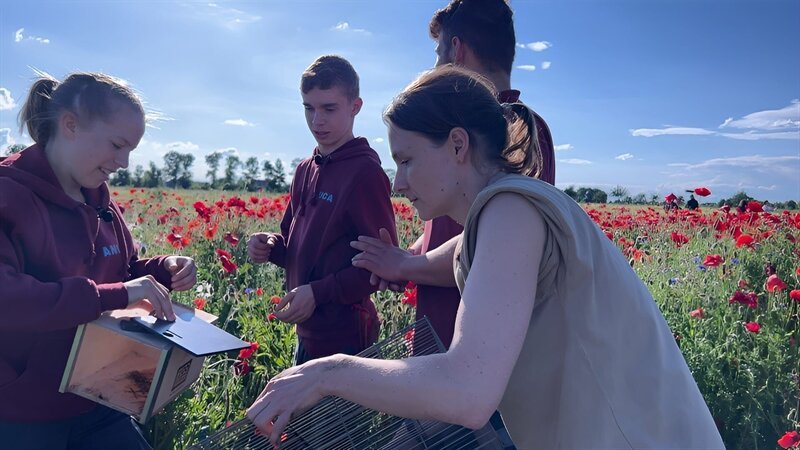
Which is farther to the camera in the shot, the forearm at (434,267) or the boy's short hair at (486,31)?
the boy's short hair at (486,31)

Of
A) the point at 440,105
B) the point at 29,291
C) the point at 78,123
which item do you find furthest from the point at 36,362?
the point at 440,105

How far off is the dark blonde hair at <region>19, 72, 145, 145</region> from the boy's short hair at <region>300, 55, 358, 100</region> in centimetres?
82

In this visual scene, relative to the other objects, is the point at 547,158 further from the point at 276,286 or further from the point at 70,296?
the point at 276,286

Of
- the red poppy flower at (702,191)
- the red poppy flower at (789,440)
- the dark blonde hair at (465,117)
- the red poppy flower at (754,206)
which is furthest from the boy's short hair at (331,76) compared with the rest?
the red poppy flower at (702,191)

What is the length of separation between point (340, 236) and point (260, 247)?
0.42 meters

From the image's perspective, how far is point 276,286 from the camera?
4.76m

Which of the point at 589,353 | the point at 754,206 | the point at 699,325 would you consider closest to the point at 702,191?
the point at 754,206

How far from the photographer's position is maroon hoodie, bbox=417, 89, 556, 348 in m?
2.12

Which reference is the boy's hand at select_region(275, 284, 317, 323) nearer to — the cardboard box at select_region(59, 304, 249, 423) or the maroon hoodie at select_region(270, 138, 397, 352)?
the maroon hoodie at select_region(270, 138, 397, 352)

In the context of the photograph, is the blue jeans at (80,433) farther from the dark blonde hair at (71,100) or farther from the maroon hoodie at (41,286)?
the dark blonde hair at (71,100)

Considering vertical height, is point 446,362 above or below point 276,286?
above

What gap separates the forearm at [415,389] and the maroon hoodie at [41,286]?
1049 millimetres

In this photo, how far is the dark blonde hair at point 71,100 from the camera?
2.07 m

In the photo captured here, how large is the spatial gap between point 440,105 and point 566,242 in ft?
1.49
